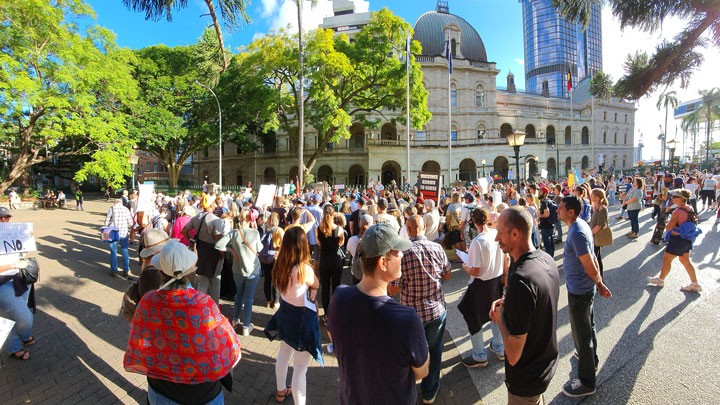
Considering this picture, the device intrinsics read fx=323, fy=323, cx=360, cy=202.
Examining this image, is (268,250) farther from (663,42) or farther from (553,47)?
(553,47)

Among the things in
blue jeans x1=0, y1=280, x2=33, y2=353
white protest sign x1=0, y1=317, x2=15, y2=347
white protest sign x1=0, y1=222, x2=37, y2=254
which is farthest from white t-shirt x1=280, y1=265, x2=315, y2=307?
blue jeans x1=0, y1=280, x2=33, y2=353

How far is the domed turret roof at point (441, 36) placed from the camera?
46031mm

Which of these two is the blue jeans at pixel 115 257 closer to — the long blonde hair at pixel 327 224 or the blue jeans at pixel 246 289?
the blue jeans at pixel 246 289

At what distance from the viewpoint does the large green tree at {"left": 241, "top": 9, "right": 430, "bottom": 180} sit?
24688 millimetres

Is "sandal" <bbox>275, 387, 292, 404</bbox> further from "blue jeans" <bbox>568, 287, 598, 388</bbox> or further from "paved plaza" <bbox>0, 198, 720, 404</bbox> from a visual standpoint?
"blue jeans" <bbox>568, 287, 598, 388</bbox>

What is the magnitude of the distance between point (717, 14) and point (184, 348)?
838cm

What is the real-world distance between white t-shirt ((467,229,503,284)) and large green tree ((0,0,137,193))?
21786 mm

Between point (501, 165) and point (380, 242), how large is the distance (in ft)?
150

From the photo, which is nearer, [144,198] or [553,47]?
[144,198]

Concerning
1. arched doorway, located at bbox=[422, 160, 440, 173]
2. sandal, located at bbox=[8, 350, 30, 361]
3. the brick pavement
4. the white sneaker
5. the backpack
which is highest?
arched doorway, located at bbox=[422, 160, 440, 173]

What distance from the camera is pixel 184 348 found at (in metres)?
2.19

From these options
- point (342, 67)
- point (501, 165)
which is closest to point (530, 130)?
point (501, 165)

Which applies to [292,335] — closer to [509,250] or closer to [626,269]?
[509,250]

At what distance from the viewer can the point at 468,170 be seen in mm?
43656
